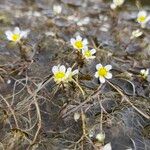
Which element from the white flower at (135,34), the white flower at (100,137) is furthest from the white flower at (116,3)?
the white flower at (100,137)

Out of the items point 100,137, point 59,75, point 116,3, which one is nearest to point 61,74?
point 59,75

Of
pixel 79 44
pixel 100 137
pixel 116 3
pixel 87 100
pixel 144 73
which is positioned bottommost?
pixel 100 137

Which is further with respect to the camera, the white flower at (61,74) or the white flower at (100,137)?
the white flower at (61,74)

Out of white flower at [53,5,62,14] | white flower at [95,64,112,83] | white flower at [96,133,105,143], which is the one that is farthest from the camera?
white flower at [53,5,62,14]

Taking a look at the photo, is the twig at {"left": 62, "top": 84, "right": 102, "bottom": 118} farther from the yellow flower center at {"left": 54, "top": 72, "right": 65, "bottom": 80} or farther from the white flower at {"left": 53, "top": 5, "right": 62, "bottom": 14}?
the white flower at {"left": 53, "top": 5, "right": 62, "bottom": 14}

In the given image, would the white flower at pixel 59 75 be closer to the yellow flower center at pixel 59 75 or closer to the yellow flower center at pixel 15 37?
the yellow flower center at pixel 59 75

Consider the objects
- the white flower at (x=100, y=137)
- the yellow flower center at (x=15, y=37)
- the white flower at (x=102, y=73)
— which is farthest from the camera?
the yellow flower center at (x=15, y=37)

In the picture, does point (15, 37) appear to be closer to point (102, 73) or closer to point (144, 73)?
point (102, 73)

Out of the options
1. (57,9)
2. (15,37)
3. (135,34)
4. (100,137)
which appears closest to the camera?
(100,137)

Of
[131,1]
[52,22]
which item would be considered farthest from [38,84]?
[131,1]

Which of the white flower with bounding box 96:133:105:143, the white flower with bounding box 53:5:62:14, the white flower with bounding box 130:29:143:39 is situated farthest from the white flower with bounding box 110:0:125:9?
the white flower with bounding box 96:133:105:143

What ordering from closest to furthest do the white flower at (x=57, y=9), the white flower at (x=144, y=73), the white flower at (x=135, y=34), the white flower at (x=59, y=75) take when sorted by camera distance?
1. the white flower at (x=59, y=75)
2. the white flower at (x=144, y=73)
3. the white flower at (x=135, y=34)
4. the white flower at (x=57, y=9)

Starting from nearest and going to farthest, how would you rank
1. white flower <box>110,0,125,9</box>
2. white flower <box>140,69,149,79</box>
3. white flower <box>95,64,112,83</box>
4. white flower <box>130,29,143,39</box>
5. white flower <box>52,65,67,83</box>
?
white flower <box>52,65,67,83</box> → white flower <box>95,64,112,83</box> → white flower <box>140,69,149,79</box> → white flower <box>130,29,143,39</box> → white flower <box>110,0,125,9</box>
